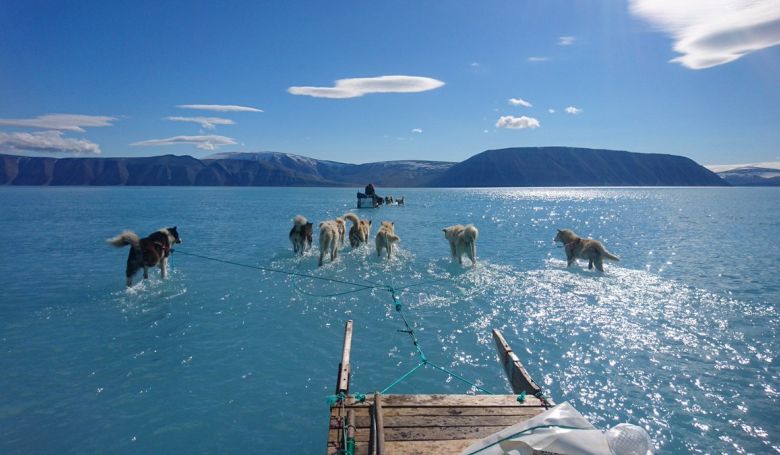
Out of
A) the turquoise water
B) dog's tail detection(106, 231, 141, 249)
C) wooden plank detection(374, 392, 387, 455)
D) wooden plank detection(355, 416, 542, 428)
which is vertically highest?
dog's tail detection(106, 231, 141, 249)

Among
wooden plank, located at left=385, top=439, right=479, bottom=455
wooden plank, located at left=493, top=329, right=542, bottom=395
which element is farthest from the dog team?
wooden plank, located at left=385, top=439, right=479, bottom=455

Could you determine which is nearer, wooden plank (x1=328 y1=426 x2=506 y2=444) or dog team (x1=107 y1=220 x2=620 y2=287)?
wooden plank (x1=328 y1=426 x2=506 y2=444)

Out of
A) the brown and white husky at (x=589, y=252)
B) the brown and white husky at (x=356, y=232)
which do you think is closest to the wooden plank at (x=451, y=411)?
the brown and white husky at (x=589, y=252)

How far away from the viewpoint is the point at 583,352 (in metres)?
9.19

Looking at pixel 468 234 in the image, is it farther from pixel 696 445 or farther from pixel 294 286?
pixel 696 445

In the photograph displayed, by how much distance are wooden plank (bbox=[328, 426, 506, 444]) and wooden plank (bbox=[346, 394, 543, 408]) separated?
0.52m

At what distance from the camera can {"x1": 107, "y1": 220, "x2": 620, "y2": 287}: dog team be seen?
14352 mm

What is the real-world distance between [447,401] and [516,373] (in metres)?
1.67

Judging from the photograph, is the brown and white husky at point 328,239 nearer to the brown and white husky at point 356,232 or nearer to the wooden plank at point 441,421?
the brown and white husky at point 356,232

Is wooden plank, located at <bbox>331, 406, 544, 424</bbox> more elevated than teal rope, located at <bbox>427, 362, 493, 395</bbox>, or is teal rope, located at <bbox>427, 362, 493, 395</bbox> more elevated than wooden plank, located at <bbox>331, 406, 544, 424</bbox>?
wooden plank, located at <bbox>331, 406, 544, 424</bbox>

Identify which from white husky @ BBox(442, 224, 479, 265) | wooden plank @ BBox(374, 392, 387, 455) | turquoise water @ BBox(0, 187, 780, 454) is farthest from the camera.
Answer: white husky @ BBox(442, 224, 479, 265)

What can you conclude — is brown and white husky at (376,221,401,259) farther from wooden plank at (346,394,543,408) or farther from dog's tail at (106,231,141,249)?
wooden plank at (346,394,543,408)

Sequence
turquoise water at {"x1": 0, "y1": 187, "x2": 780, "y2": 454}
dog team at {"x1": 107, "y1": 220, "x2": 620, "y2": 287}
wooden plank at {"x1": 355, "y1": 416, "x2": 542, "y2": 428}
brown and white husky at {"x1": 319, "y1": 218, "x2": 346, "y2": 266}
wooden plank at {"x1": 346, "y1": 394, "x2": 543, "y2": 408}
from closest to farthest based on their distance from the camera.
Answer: wooden plank at {"x1": 355, "y1": 416, "x2": 542, "y2": 428} → wooden plank at {"x1": 346, "y1": 394, "x2": 543, "y2": 408} → turquoise water at {"x1": 0, "y1": 187, "x2": 780, "y2": 454} → dog team at {"x1": 107, "y1": 220, "x2": 620, "y2": 287} → brown and white husky at {"x1": 319, "y1": 218, "x2": 346, "y2": 266}

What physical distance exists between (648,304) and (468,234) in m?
7.02
